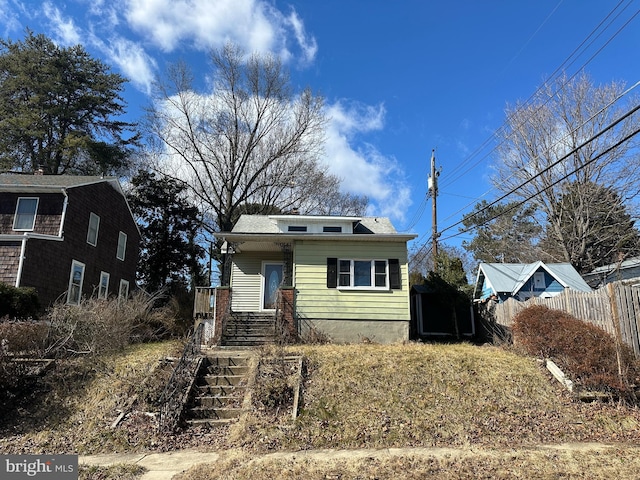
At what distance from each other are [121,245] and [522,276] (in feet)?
72.0

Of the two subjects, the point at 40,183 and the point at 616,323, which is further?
the point at 40,183

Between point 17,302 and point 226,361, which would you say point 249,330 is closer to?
point 226,361

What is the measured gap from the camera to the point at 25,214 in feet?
56.1

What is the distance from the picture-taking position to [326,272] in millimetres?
13930

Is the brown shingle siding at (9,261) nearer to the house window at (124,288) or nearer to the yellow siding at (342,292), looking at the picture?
the house window at (124,288)

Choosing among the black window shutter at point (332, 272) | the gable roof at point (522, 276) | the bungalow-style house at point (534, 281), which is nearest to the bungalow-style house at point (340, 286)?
the black window shutter at point (332, 272)

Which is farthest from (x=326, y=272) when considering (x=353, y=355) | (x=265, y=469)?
(x=265, y=469)

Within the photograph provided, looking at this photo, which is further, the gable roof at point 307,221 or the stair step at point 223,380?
the gable roof at point 307,221

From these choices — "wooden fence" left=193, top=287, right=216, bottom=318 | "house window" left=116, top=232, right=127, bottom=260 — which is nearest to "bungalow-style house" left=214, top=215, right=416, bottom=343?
"wooden fence" left=193, top=287, right=216, bottom=318

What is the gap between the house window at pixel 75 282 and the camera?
17.5 metres

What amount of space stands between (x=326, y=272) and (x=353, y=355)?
14.3 ft

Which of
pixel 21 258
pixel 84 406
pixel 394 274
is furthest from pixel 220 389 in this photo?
pixel 21 258

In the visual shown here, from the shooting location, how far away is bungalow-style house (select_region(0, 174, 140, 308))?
599 inches

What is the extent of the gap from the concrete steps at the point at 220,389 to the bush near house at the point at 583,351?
715 centimetres
